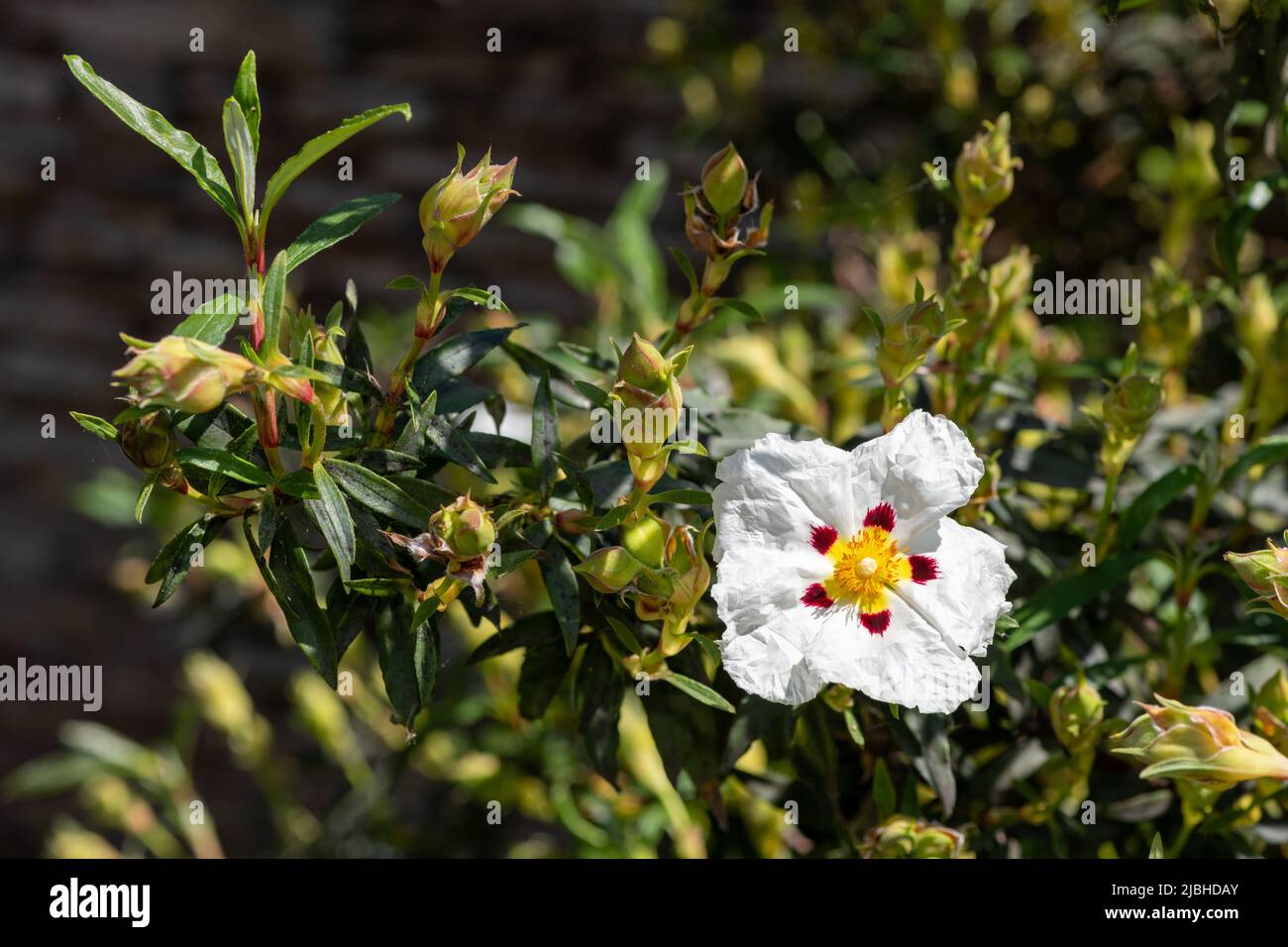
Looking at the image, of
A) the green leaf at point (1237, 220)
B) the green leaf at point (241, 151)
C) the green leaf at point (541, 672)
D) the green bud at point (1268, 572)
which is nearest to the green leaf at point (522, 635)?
the green leaf at point (541, 672)

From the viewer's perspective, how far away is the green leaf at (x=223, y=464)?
68cm

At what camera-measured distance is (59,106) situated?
7.64ft

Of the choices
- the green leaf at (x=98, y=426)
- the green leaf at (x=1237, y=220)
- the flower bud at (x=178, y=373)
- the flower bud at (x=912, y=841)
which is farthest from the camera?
the green leaf at (x=1237, y=220)

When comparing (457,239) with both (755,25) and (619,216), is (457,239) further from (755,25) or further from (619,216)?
(755,25)

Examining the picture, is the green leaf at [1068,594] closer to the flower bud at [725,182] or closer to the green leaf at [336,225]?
the flower bud at [725,182]

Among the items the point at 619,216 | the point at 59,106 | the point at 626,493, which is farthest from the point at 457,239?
the point at 59,106

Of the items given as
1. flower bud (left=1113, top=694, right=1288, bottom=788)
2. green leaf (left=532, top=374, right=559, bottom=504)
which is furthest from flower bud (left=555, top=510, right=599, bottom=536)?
flower bud (left=1113, top=694, right=1288, bottom=788)

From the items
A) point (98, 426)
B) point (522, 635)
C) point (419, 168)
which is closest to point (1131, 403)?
point (522, 635)

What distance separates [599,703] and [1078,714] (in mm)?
324

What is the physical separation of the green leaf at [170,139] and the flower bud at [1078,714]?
0.61 m

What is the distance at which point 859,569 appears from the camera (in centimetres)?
72

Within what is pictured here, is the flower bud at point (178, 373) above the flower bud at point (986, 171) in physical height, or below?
below

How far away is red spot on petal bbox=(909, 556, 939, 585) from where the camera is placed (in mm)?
721
